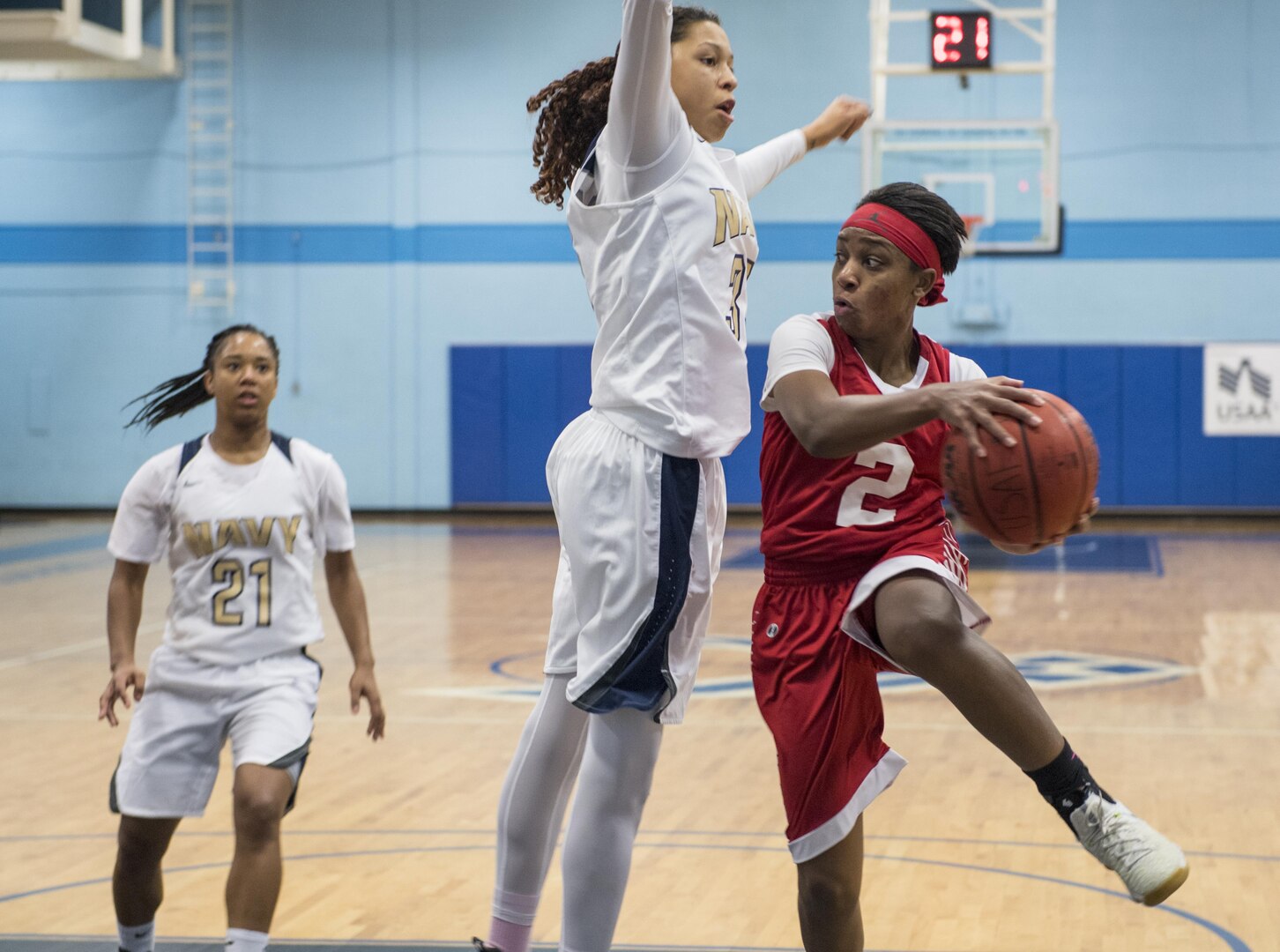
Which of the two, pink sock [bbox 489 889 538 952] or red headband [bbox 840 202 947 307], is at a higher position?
red headband [bbox 840 202 947 307]

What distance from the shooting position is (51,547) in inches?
562

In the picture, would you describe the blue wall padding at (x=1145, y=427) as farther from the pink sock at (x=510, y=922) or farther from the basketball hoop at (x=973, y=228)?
the pink sock at (x=510, y=922)

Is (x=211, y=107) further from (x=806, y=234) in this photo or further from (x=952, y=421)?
(x=952, y=421)

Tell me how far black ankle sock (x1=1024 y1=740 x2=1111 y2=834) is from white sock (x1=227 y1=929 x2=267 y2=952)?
155cm

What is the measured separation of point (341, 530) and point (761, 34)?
1356cm

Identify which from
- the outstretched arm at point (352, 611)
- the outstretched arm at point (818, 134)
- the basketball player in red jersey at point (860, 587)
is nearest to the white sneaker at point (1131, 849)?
the basketball player in red jersey at point (860, 587)

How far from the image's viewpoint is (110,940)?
383 centimetres

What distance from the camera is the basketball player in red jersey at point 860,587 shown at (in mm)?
2641

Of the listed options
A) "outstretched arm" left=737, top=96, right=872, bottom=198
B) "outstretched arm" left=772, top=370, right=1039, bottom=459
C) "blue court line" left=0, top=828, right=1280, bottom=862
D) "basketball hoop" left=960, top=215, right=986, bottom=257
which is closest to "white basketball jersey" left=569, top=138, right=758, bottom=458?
"outstretched arm" left=772, top=370, right=1039, bottom=459

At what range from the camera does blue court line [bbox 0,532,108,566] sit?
13.5m

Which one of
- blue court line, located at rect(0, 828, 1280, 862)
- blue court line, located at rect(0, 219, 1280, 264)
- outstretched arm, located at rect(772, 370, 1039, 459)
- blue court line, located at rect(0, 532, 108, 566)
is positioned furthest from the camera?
blue court line, located at rect(0, 219, 1280, 264)

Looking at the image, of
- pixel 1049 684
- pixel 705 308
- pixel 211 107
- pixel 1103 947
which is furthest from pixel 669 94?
pixel 211 107

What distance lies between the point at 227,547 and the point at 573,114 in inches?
51.9

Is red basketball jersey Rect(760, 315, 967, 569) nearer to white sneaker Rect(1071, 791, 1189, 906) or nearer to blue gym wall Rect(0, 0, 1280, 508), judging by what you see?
white sneaker Rect(1071, 791, 1189, 906)
